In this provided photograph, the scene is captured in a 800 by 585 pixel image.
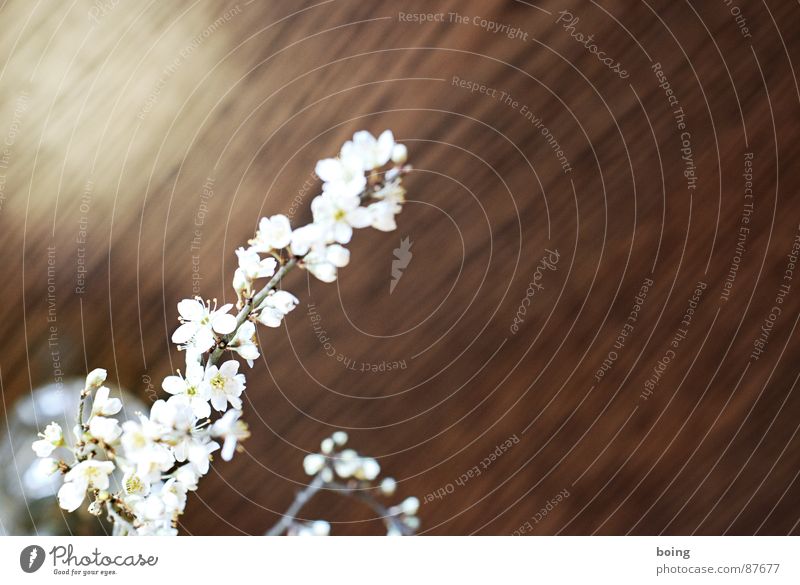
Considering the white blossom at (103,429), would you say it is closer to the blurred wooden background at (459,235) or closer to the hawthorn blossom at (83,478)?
the hawthorn blossom at (83,478)

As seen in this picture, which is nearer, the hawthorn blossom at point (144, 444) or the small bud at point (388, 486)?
the hawthorn blossom at point (144, 444)

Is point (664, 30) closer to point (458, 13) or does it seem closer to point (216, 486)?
point (458, 13)

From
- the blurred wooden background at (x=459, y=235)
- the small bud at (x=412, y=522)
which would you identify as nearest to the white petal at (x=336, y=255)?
Result: the blurred wooden background at (x=459, y=235)

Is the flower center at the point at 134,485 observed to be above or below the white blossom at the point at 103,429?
below

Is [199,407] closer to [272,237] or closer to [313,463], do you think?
[272,237]

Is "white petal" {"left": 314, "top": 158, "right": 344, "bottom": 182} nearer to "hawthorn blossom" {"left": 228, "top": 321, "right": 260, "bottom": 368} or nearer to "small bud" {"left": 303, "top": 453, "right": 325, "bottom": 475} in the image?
"hawthorn blossom" {"left": 228, "top": 321, "right": 260, "bottom": 368}
